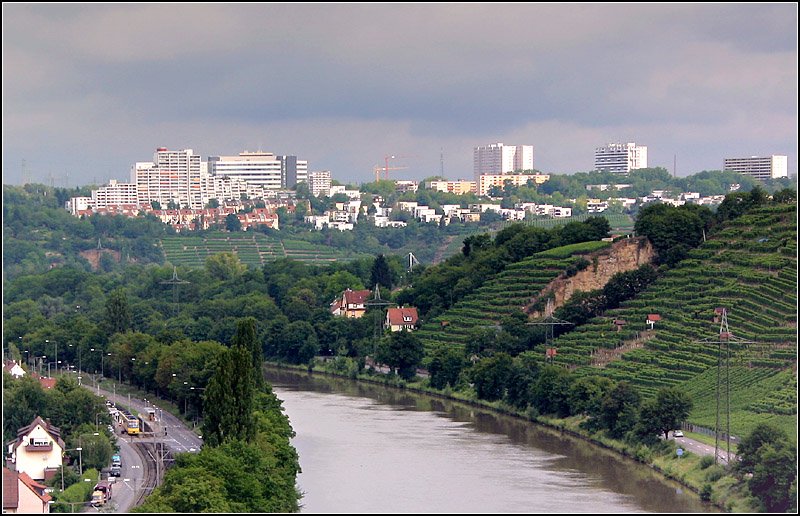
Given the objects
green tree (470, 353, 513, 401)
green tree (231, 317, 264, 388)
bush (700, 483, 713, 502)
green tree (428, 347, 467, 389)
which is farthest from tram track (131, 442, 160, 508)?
green tree (428, 347, 467, 389)

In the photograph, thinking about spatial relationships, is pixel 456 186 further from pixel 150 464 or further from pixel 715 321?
pixel 150 464

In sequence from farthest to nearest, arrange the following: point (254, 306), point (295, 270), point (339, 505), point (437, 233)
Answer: point (437, 233), point (295, 270), point (254, 306), point (339, 505)

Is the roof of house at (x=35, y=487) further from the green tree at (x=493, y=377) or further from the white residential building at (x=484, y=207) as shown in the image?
the white residential building at (x=484, y=207)

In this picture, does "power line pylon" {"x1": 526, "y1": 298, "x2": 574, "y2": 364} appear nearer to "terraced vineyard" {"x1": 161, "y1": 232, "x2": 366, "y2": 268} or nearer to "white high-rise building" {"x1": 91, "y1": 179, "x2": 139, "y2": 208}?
"terraced vineyard" {"x1": 161, "y1": 232, "x2": 366, "y2": 268}

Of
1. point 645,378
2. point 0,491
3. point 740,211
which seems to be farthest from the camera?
point 740,211

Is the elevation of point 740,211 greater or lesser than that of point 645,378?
greater

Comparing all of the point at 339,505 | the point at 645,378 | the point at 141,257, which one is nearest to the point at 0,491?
the point at 339,505

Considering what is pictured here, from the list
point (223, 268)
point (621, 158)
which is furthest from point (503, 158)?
point (223, 268)

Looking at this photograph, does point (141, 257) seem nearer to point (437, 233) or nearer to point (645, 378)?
point (437, 233)

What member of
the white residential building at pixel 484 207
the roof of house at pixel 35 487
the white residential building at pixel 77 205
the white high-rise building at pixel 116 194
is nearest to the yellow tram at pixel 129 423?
the roof of house at pixel 35 487
